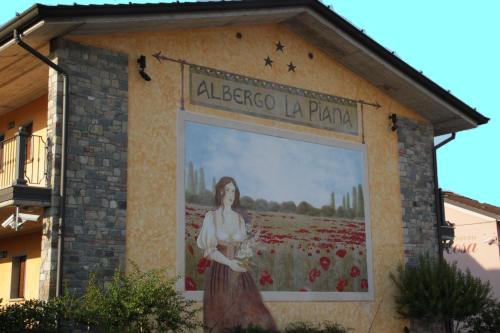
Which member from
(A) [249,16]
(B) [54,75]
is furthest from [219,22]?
(B) [54,75]

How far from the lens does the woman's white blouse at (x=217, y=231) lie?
637 inches

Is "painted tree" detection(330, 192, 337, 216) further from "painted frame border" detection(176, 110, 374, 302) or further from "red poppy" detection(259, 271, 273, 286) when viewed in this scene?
"red poppy" detection(259, 271, 273, 286)

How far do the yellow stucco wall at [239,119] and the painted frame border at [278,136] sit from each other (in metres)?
0.13

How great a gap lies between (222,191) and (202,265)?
5.89ft

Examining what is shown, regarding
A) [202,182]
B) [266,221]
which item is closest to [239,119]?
[202,182]

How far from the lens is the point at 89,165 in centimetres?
1466

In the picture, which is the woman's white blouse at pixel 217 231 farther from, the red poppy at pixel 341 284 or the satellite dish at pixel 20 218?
the satellite dish at pixel 20 218

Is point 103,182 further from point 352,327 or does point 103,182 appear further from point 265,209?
point 352,327

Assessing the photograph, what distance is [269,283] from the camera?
55.8 ft

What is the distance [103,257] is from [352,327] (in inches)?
271

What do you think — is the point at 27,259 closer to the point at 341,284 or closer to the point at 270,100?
the point at 270,100

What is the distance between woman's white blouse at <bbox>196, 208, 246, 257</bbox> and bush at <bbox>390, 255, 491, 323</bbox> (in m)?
4.96

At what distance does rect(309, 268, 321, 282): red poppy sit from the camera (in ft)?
58.5

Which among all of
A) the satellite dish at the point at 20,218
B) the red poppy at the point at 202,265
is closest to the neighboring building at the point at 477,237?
the red poppy at the point at 202,265
